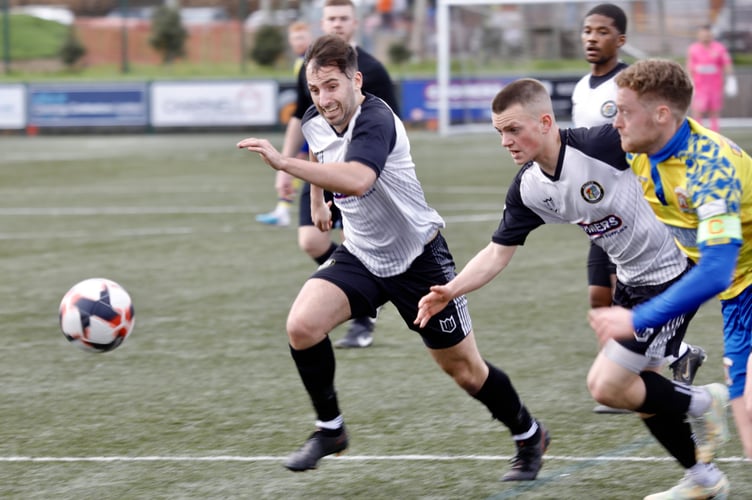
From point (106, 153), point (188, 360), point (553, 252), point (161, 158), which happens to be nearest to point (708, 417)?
point (188, 360)

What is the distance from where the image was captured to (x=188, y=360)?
281 inches

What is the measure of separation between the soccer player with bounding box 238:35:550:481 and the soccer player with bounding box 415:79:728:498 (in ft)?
1.24

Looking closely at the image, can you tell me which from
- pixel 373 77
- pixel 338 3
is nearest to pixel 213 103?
pixel 338 3

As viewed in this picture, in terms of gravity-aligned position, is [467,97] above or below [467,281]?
below

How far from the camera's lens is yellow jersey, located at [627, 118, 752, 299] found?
12.4ft

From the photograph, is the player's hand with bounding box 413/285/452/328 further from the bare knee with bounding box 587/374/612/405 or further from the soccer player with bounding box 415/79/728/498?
the bare knee with bounding box 587/374/612/405

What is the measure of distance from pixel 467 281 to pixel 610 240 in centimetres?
56

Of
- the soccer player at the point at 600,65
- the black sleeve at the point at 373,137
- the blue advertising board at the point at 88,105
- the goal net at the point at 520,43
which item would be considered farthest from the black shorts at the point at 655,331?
the blue advertising board at the point at 88,105

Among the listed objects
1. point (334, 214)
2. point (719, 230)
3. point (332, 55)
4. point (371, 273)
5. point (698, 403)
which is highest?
point (332, 55)

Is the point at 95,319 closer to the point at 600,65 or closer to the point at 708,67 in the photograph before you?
the point at 600,65

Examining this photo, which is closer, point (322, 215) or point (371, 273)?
point (371, 273)

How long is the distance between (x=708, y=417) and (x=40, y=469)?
270cm

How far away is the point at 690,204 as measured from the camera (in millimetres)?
3971

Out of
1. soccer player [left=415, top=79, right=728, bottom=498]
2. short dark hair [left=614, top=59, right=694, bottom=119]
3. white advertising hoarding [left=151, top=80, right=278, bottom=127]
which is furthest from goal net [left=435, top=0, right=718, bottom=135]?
short dark hair [left=614, top=59, right=694, bottom=119]
